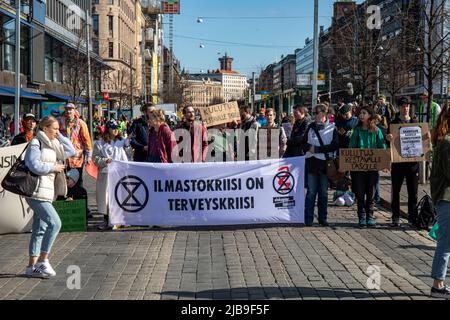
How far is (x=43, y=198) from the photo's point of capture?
7.48 meters

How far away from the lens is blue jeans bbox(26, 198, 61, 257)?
7.50 metres

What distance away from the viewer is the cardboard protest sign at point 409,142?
1076 cm

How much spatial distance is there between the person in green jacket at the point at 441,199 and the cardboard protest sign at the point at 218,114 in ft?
31.4

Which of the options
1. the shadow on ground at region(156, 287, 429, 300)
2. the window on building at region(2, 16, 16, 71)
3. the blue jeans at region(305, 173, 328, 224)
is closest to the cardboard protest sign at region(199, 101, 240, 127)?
the blue jeans at region(305, 173, 328, 224)

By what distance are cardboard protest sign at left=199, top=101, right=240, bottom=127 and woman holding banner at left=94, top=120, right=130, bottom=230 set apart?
5055 millimetres

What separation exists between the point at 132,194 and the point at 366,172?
3.81 m

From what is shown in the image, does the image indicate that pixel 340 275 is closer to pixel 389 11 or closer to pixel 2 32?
pixel 2 32

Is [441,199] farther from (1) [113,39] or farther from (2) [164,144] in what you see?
(1) [113,39]

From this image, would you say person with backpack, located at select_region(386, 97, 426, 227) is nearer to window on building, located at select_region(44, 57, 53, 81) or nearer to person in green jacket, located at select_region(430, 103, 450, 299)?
person in green jacket, located at select_region(430, 103, 450, 299)

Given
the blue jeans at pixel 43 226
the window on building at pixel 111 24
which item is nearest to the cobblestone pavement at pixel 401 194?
the blue jeans at pixel 43 226

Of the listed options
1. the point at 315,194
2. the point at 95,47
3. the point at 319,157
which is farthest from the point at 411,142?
the point at 95,47

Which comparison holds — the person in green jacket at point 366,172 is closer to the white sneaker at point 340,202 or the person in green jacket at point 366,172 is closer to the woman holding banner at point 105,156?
the white sneaker at point 340,202

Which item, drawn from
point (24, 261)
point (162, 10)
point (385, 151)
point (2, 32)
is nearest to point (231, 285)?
point (24, 261)
